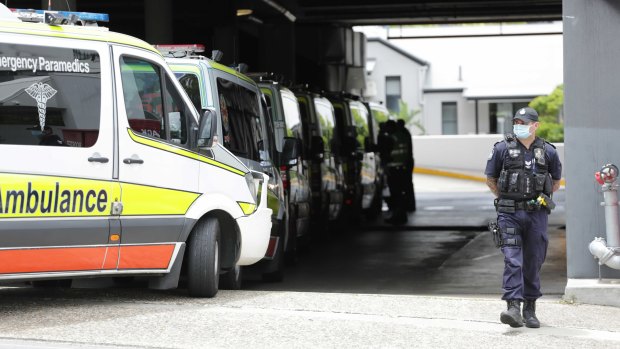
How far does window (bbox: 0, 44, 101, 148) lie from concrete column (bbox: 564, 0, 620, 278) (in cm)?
420

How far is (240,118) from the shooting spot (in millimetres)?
12875

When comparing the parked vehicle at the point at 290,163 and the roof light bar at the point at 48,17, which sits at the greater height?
the roof light bar at the point at 48,17

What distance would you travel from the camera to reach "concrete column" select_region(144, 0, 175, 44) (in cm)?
2398

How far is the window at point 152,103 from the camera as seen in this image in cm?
988

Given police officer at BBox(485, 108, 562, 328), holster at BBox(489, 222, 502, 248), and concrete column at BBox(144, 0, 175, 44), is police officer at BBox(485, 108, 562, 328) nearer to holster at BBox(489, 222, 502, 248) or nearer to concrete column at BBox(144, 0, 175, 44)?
holster at BBox(489, 222, 502, 248)

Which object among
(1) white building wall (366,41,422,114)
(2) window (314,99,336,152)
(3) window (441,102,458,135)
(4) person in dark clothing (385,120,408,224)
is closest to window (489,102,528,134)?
(3) window (441,102,458,135)

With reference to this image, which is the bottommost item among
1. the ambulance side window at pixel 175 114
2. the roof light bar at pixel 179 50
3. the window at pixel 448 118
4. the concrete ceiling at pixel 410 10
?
the ambulance side window at pixel 175 114

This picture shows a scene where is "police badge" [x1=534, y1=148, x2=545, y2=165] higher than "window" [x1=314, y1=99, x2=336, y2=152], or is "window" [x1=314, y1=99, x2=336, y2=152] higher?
"window" [x1=314, y1=99, x2=336, y2=152]

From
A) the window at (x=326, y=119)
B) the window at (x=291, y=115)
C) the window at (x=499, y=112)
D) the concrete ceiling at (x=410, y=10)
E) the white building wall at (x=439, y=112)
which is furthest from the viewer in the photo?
the white building wall at (x=439, y=112)

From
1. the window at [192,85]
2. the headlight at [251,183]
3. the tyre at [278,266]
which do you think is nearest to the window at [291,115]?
the tyre at [278,266]

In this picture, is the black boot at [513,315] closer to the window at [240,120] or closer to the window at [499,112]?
the window at [240,120]

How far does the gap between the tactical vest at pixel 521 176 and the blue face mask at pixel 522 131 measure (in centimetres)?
9

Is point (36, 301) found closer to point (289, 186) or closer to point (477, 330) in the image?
point (477, 330)

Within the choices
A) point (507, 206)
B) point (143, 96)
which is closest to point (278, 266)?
point (143, 96)
